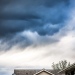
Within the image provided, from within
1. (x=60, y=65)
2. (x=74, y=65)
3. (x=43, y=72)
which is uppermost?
(x=60, y=65)

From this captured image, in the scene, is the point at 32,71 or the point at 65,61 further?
the point at 65,61

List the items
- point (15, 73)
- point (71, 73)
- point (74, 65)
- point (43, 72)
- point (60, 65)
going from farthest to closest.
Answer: point (60, 65) → point (15, 73) → point (43, 72) → point (71, 73) → point (74, 65)

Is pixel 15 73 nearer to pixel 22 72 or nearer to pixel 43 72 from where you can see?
pixel 22 72

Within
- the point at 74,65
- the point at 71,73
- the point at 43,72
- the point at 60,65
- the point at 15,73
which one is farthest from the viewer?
the point at 60,65

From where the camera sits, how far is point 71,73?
115 ft

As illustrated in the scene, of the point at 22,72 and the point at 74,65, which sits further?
the point at 22,72

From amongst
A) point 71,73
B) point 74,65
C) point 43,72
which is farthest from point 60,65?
point 74,65

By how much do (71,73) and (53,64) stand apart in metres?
56.5

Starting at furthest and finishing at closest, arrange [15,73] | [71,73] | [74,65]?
[15,73]
[71,73]
[74,65]

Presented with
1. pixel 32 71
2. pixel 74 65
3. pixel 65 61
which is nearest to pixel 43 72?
pixel 32 71

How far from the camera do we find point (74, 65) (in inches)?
1123

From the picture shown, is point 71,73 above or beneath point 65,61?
beneath

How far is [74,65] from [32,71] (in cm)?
3841

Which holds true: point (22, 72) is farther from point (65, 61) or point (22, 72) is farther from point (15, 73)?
point (65, 61)
